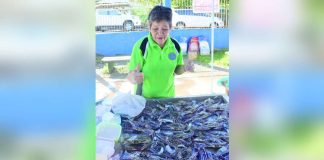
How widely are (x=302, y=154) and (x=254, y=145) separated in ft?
0.29

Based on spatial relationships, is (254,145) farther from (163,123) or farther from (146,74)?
(146,74)

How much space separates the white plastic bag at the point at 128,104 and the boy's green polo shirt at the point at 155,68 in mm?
141

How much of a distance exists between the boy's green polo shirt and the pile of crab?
142 mm

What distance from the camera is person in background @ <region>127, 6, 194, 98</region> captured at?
5.75 feet

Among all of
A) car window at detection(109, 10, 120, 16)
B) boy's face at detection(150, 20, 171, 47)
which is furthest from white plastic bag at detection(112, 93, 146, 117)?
car window at detection(109, 10, 120, 16)

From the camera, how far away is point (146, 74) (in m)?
1.77

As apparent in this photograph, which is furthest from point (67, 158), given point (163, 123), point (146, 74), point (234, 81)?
point (146, 74)

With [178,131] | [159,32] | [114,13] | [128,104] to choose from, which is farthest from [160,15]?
[114,13]

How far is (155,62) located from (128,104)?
30 centimetres

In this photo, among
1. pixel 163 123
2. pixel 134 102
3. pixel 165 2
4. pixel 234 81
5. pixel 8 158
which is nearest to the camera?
pixel 8 158

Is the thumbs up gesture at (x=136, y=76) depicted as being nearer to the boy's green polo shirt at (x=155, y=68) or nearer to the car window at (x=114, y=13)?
the boy's green polo shirt at (x=155, y=68)

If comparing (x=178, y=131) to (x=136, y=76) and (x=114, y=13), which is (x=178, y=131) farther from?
(x=114, y=13)

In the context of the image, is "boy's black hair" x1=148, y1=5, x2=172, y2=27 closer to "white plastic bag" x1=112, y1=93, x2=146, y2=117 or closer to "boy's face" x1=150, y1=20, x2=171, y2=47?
"boy's face" x1=150, y1=20, x2=171, y2=47

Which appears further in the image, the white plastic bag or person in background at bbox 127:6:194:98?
person in background at bbox 127:6:194:98
